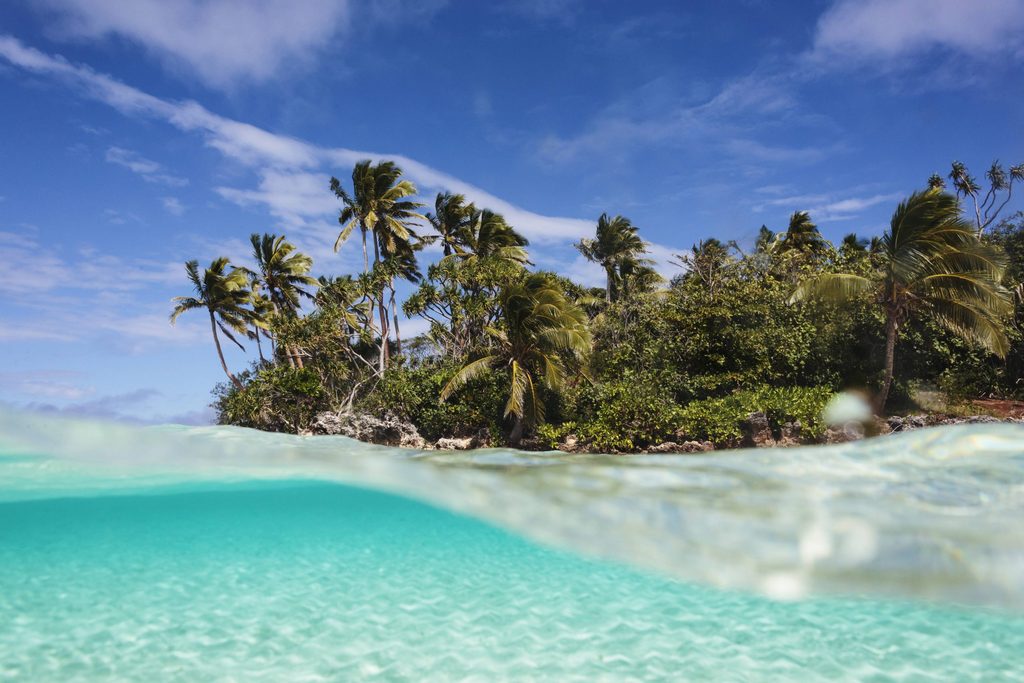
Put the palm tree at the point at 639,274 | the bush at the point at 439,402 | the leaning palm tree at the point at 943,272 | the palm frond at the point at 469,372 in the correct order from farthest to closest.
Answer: the palm tree at the point at 639,274 → the bush at the point at 439,402 → the palm frond at the point at 469,372 → the leaning palm tree at the point at 943,272

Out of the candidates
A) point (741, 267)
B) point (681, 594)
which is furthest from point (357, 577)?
point (741, 267)

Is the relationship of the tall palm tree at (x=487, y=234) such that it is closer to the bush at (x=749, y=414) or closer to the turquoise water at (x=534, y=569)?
the bush at (x=749, y=414)

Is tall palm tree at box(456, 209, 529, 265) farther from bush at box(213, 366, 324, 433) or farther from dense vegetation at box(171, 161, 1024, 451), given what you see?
bush at box(213, 366, 324, 433)

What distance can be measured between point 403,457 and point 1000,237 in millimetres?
31317

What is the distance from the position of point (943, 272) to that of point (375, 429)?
20525 mm

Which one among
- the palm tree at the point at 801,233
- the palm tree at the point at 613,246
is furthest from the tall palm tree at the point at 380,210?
the palm tree at the point at 801,233

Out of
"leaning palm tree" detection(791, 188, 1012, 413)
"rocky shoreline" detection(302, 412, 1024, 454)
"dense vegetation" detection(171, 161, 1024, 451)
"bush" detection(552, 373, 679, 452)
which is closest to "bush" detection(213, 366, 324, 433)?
"dense vegetation" detection(171, 161, 1024, 451)

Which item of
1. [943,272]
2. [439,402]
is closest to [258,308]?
[439,402]

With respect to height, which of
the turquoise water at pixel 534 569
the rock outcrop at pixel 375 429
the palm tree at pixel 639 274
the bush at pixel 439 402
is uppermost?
the palm tree at pixel 639 274

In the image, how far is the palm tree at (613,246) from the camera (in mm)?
39938

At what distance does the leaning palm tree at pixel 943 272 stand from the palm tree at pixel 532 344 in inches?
327

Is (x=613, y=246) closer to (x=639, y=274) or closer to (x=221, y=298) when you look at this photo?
(x=639, y=274)

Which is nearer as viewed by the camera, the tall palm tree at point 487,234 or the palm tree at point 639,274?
the tall palm tree at point 487,234

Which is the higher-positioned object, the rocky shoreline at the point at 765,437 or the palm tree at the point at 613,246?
the palm tree at the point at 613,246
